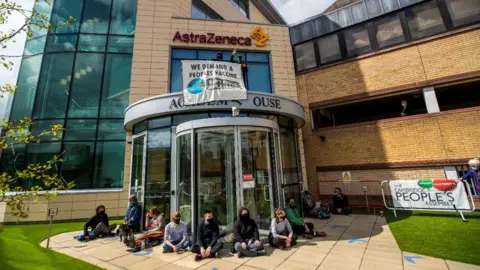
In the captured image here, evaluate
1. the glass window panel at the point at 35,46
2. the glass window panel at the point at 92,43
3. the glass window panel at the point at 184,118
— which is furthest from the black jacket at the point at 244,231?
the glass window panel at the point at 35,46

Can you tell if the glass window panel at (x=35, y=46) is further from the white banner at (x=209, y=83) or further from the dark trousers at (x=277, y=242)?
the dark trousers at (x=277, y=242)

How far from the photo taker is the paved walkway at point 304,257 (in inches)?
187

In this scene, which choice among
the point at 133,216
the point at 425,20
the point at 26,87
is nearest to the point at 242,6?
→ the point at 425,20

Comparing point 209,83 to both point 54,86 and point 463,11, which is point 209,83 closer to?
point 54,86

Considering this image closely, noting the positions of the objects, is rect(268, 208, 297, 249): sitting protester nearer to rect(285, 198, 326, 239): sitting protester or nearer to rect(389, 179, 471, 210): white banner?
rect(285, 198, 326, 239): sitting protester

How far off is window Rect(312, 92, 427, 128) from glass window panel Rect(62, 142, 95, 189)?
486 inches

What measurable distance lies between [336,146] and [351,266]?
27.4 feet

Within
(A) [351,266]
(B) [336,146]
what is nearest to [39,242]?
(A) [351,266]

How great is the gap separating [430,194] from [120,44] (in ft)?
53.8

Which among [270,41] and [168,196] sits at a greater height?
[270,41]

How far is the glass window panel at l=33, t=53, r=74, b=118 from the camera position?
466 inches

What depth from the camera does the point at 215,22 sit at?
493 inches

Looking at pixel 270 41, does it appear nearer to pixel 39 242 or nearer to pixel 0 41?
pixel 0 41

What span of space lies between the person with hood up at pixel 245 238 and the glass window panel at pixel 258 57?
902cm
